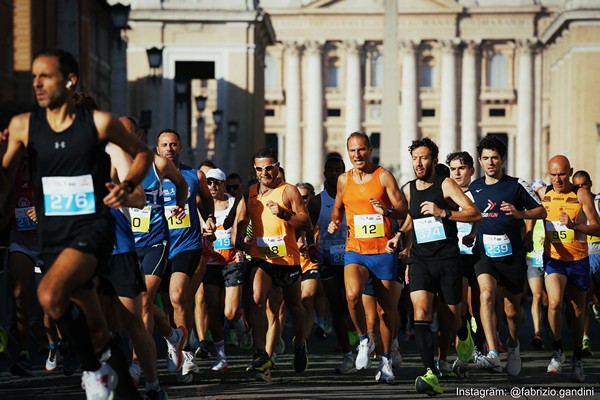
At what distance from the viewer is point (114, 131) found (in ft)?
22.4


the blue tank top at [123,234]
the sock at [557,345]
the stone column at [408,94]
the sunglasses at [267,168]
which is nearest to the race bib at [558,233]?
the sock at [557,345]

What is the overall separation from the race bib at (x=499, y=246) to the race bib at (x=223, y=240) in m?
2.71

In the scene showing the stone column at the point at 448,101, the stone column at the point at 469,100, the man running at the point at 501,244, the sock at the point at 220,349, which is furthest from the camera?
the stone column at the point at 469,100

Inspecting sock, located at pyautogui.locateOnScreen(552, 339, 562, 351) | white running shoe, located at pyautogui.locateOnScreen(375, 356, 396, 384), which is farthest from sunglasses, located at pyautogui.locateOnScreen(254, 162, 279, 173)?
sock, located at pyautogui.locateOnScreen(552, 339, 562, 351)

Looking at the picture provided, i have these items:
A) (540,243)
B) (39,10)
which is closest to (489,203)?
(540,243)

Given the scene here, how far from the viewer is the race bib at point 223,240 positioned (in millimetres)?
12766

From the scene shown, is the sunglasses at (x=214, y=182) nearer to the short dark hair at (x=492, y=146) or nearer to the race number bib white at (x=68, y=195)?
the short dark hair at (x=492, y=146)

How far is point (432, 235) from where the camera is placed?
1009 cm

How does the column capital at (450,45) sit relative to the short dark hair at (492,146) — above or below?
above

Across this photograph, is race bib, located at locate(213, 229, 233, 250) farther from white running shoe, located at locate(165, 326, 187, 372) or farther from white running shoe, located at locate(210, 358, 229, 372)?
white running shoe, located at locate(165, 326, 187, 372)

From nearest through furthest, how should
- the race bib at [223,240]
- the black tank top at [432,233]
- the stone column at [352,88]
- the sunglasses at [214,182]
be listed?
the black tank top at [432,233] < the race bib at [223,240] < the sunglasses at [214,182] < the stone column at [352,88]

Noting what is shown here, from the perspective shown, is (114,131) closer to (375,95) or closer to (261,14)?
(261,14)

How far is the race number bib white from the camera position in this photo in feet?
22.0

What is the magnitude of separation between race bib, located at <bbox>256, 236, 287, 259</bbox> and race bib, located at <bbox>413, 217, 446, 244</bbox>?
121cm
